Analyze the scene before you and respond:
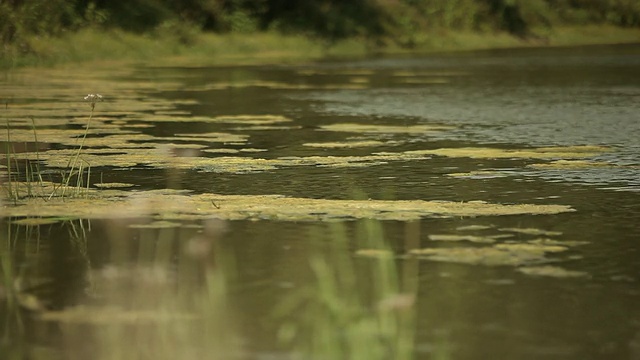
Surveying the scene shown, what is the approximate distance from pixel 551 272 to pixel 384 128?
8.59m

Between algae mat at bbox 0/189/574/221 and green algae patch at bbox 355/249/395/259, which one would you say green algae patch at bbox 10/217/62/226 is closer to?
algae mat at bbox 0/189/574/221

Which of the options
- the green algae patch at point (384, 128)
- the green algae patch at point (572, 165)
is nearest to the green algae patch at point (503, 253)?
the green algae patch at point (572, 165)

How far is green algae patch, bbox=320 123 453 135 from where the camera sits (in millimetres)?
14578

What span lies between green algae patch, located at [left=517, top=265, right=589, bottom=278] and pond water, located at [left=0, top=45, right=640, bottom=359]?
0.02 m

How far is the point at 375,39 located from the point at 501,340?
32.1 metres

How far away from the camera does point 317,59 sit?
109 ft

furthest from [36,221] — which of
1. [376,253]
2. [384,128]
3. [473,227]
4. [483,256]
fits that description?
[384,128]

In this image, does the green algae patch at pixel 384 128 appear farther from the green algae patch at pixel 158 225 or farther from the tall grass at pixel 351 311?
the tall grass at pixel 351 311

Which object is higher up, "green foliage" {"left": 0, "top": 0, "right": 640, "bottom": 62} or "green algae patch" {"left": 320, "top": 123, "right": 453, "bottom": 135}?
"green algae patch" {"left": 320, "top": 123, "right": 453, "bottom": 135}

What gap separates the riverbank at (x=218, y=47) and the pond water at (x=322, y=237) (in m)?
12.5

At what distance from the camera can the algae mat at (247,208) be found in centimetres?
829

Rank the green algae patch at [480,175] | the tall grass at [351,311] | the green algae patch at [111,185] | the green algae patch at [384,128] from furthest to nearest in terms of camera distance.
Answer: the green algae patch at [384,128]
the green algae patch at [480,175]
the green algae patch at [111,185]
the tall grass at [351,311]

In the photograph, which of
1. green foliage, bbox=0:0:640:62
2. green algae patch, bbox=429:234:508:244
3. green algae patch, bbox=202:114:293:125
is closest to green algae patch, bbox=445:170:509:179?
green algae patch, bbox=429:234:508:244

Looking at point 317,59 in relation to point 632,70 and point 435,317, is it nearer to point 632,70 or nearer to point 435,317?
point 632,70
